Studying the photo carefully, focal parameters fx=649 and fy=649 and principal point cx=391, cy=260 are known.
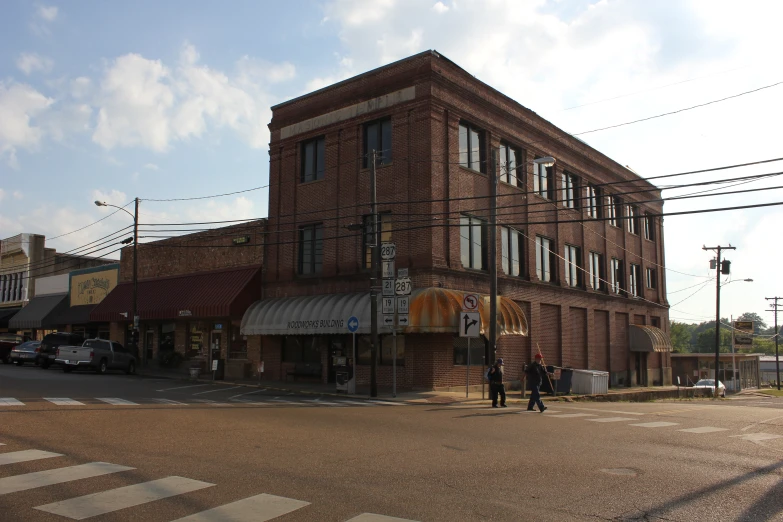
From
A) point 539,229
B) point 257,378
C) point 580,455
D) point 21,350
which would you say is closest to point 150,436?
point 580,455

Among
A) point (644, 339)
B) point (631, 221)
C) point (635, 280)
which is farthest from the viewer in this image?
point (631, 221)

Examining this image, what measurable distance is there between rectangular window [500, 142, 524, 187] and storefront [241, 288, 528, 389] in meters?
6.34

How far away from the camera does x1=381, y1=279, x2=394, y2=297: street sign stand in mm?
21938

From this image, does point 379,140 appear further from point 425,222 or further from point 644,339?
point 644,339

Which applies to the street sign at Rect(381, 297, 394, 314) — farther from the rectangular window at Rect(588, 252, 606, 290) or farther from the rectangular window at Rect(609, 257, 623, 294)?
the rectangular window at Rect(609, 257, 623, 294)

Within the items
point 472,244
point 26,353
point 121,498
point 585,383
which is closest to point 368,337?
point 472,244

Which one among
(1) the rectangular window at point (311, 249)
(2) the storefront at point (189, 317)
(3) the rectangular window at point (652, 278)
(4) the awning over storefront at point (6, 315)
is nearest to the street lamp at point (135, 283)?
(2) the storefront at point (189, 317)

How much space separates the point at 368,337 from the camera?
25.8 metres

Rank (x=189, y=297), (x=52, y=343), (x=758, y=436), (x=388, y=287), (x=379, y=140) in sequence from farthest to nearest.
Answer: (x=52, y=343) < (x=189, y=297) < (x=379, y=140) < (x=388, y=287) < (x=758, y=436)

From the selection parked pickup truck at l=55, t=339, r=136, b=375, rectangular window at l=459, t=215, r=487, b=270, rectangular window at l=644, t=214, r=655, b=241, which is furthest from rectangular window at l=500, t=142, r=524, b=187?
parked pickup truck at l=55, t=339, r=136, b=375

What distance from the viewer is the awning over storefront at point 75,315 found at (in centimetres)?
4300

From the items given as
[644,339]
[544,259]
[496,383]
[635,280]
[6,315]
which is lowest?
[496,383]

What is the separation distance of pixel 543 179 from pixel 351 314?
13362 millimetres

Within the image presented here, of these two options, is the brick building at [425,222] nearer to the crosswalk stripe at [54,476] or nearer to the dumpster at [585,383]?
the dumpster at [585,383]
